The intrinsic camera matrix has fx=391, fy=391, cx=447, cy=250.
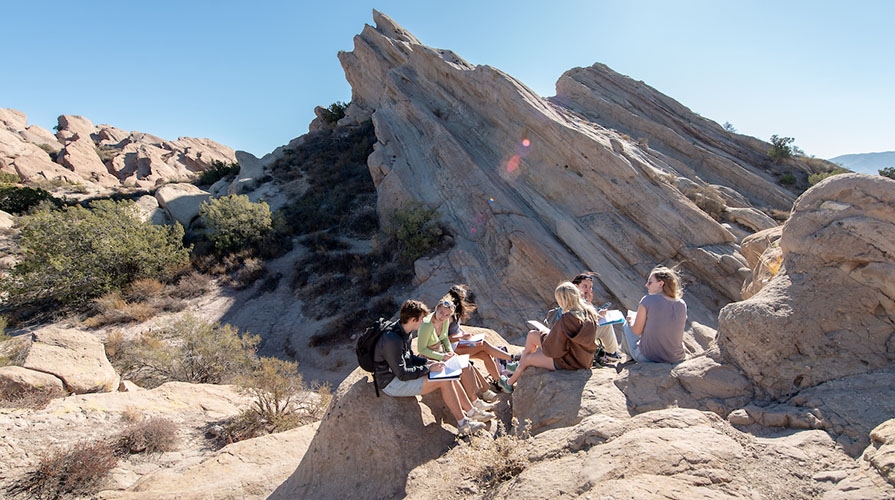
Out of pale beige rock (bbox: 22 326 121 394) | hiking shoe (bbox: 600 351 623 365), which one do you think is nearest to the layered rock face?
pale beige rock (bbox: 22 326 121 394)

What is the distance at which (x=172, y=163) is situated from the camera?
4175 centimetres

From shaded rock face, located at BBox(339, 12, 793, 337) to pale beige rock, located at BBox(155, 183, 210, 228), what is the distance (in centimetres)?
987

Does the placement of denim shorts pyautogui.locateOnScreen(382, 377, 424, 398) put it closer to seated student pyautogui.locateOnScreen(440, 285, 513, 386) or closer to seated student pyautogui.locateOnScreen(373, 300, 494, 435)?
seated student pyautogui.locateOnScreen(373, 300, 494, 435)

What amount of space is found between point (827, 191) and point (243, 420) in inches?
347

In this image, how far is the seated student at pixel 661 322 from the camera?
14.2ft

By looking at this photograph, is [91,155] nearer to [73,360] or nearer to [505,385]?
[73,360]

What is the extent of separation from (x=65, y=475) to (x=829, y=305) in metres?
8.61

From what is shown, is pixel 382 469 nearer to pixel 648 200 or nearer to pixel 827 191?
pixel 827 191

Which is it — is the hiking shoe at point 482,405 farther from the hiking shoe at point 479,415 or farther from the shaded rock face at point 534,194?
the shaded rock face at point 534,194

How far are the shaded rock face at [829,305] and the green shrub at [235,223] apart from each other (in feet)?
56.1

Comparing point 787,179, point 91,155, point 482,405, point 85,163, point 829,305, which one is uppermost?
point 91,155

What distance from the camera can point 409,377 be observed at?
164 inches

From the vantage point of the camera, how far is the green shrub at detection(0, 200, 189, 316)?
12703mm

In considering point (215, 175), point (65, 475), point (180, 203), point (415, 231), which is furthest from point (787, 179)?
point (215, 175)
